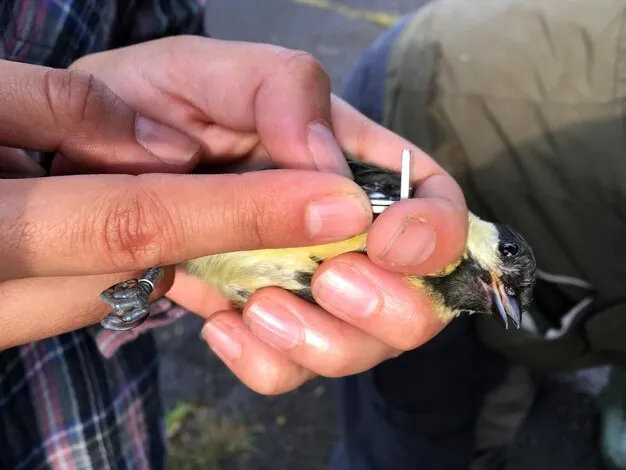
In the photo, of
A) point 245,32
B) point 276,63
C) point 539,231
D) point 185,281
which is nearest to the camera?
point 276,63

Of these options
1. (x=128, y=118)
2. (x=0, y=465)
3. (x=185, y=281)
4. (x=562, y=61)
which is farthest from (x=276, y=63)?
(x=0, y=465)

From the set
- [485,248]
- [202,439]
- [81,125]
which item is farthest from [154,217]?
[202,439]

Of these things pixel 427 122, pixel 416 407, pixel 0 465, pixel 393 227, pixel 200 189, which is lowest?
pixel 416 407

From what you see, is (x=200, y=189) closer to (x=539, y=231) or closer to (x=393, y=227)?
(x=393, y=227)

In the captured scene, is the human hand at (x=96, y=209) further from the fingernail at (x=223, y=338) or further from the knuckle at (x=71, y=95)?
the fingernail at (x=223, y=338)

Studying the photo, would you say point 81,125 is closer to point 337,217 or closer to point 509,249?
point 337,217

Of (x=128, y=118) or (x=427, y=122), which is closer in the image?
(x=128, y=118)

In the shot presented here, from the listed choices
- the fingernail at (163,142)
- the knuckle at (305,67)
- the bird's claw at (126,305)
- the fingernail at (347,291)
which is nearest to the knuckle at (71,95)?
the fingernail at (163,142)
